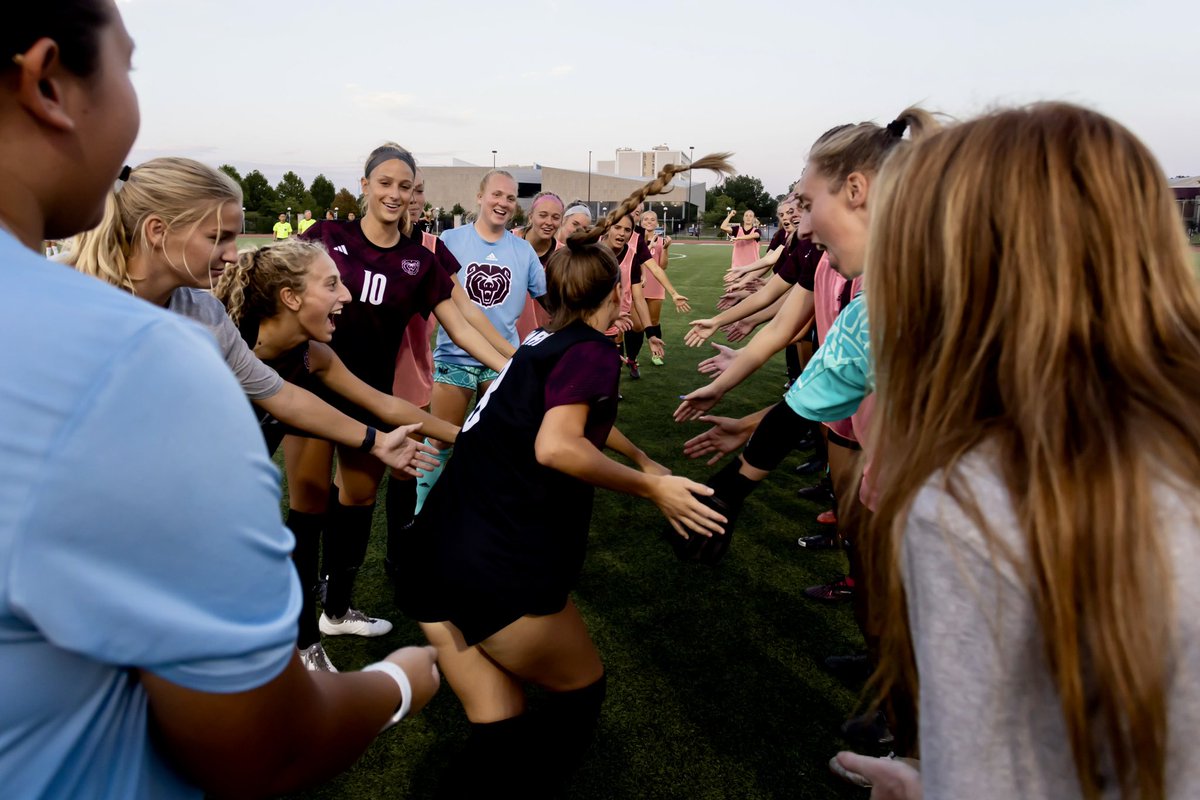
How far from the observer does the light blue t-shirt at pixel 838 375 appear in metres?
2.32

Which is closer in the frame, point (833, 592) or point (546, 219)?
point (833, 592)

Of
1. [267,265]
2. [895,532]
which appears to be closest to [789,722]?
[895,532]

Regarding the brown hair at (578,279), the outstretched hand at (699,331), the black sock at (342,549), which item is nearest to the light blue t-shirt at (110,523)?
the brown hair at (578,279)

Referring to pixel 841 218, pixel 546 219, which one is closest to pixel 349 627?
pixel 841 218

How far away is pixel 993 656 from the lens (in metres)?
0.87

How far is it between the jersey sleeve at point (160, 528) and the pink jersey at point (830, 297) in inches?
105

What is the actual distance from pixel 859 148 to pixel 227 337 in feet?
7.35

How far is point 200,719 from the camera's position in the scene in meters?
0.75

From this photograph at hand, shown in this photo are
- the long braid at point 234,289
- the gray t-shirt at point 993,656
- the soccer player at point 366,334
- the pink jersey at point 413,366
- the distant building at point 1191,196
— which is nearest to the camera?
the gray t-shirt at point 993,656

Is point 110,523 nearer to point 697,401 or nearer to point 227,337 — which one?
point 227,337

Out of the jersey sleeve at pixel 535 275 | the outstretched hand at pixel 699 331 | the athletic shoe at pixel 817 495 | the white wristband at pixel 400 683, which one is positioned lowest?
the athletic shoe at pixel 817 495

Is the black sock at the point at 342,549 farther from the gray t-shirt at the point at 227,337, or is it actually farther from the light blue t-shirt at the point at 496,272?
the light blue t-shirt at the point at 496,272

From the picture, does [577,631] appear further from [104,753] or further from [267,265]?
[267,265]

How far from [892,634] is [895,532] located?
0.78 feet
